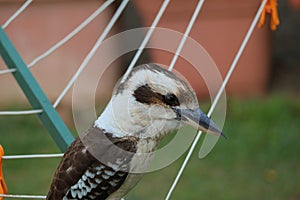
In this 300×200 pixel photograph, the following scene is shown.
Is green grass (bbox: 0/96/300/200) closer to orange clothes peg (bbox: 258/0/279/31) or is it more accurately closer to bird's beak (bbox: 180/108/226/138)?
orange clothes peg (bbox: 258/0/279/31)

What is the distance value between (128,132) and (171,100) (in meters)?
0.13

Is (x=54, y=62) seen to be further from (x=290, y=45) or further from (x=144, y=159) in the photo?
(x=144, y=159)

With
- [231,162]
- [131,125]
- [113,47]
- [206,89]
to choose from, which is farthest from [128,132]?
[206,89]

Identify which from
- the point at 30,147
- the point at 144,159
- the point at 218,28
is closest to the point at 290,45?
the point at 218,28

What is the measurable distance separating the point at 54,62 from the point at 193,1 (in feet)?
2.92

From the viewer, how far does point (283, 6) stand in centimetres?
586

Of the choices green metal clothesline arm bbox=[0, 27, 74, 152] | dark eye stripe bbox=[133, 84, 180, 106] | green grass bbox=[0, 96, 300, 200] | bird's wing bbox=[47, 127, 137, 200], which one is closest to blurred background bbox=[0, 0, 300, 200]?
green grass bbox=[0, 96, 300, 200]

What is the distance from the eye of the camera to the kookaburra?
6.67ft

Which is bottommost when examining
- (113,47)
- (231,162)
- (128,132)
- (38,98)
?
(231,162)

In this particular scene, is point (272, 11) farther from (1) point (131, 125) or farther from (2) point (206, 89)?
(2) point (206, 89)

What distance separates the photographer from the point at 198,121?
2.06 m

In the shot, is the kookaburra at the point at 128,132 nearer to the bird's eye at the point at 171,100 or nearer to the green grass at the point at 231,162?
the bird's eye at the point at 171,100

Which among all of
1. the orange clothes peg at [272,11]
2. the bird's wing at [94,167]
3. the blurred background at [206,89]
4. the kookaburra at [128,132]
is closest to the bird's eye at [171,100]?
the kookaburra at [128,132]

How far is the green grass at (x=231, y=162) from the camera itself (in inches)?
163
